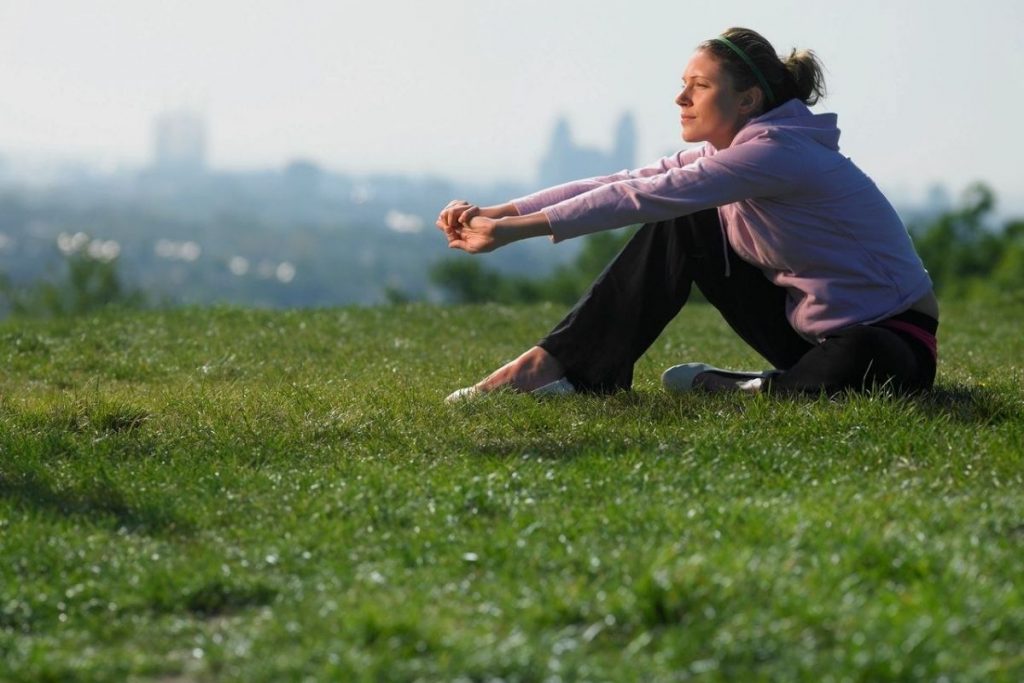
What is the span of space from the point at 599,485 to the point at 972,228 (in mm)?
74835

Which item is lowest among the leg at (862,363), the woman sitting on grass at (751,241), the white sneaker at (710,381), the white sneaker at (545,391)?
the white sneaker at (710,381)

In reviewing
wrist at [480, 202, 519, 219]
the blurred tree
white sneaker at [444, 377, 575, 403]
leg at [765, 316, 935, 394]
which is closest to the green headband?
leg at [765, 316, 935, 394]

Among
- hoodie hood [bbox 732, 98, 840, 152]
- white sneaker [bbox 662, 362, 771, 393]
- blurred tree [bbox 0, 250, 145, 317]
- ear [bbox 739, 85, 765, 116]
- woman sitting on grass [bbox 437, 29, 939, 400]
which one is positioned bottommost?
blurred tree [bbox 0, 250, 145, 317]

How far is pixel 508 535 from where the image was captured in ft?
14.8

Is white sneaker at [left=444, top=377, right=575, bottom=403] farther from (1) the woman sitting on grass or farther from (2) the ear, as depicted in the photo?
(2) the ear

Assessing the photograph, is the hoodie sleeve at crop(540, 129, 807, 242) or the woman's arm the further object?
the hoodie sleeve at crop(540, 129, 807, 242)

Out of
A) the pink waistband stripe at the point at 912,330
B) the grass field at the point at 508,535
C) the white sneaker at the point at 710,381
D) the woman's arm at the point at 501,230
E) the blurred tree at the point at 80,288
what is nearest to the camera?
the grass field at the point at 508,535

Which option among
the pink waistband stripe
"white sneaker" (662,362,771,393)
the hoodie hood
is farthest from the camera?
"white sneaker" (662,362,771,393)

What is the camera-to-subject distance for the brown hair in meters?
6.47

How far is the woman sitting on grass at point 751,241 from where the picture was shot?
6234 millimetres

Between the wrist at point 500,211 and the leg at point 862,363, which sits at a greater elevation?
the wrist at point 500,211

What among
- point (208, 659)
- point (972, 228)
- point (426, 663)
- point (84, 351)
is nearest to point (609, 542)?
point (426, 663)

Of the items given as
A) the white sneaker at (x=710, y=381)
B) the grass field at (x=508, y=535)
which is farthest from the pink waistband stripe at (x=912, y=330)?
the white sneaker at (x=710, y=381)

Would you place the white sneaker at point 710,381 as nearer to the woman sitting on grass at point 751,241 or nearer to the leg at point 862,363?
the woman sitting on grass at point 751,241
